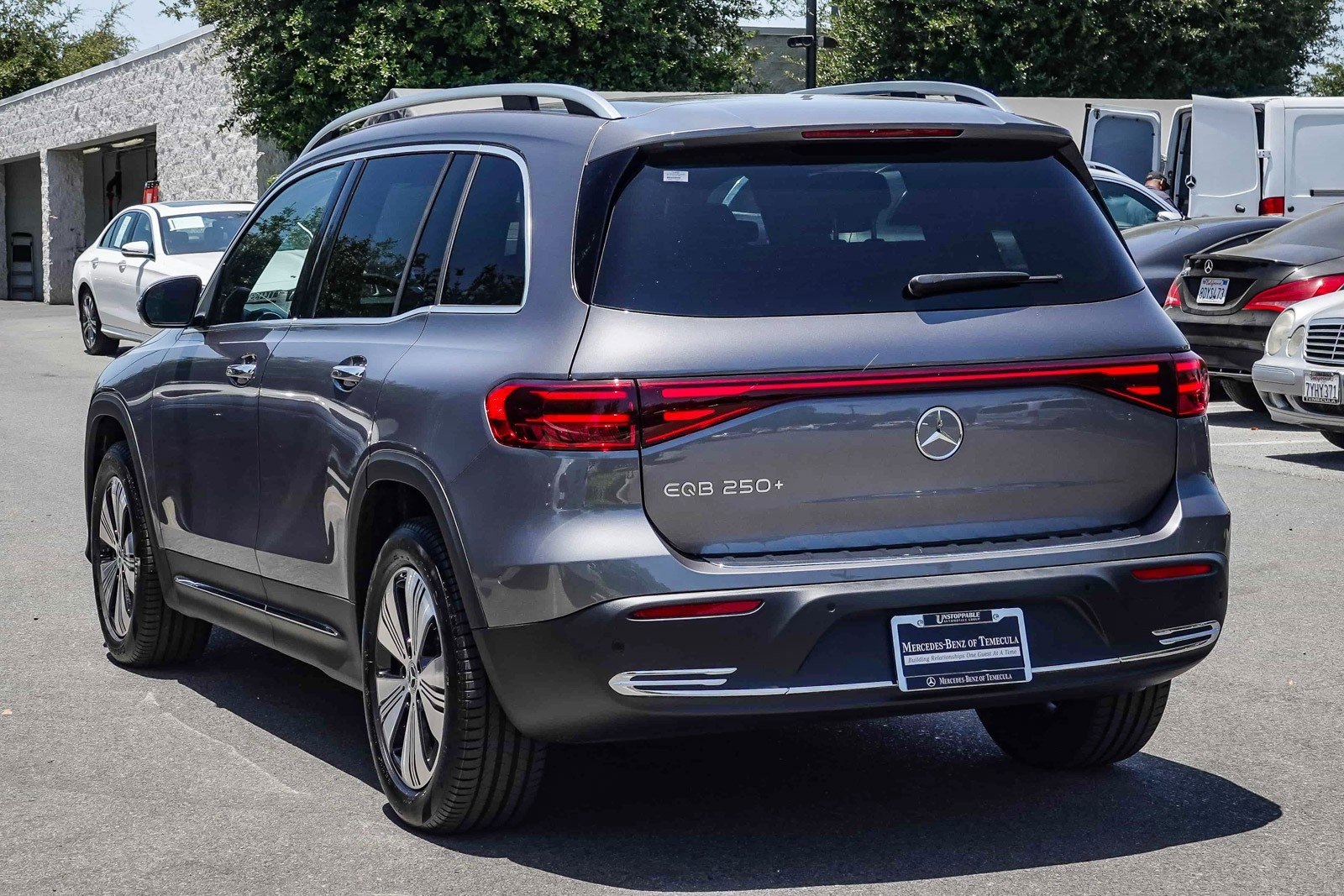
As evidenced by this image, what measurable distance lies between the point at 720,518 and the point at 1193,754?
204 centimetres

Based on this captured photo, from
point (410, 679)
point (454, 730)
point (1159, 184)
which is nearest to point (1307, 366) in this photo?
point (410, 679)

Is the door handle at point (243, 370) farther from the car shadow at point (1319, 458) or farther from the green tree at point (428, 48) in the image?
the green tree at point (428, 48)

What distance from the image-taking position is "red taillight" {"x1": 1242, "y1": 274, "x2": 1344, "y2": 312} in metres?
13.7

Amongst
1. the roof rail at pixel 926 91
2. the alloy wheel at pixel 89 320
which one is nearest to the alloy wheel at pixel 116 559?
the roof rail at pixel 926 91

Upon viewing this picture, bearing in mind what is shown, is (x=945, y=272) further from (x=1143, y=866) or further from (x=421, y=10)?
(x=421, y=10)

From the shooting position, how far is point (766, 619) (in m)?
4.14

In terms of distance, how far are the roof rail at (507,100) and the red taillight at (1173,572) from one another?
164 centimetres

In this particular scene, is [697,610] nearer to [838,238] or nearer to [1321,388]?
[838,238]

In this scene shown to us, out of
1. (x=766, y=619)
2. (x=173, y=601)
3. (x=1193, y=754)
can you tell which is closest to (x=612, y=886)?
(x=766, y=619)

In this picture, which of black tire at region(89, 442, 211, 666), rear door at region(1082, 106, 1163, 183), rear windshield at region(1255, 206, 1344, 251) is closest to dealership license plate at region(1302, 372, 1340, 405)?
rear windshield at region(1255, 206, 1344, 251)

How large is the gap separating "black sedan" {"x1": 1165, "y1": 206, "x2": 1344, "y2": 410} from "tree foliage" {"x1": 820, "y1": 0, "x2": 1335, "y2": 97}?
79.5ft

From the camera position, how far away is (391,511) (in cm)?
496

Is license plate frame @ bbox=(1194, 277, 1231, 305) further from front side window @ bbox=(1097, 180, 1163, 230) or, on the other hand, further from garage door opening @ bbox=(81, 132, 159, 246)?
garage door opening @ bbox=(81, 132, 159, 246)

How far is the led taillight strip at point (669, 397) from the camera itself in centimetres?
414
